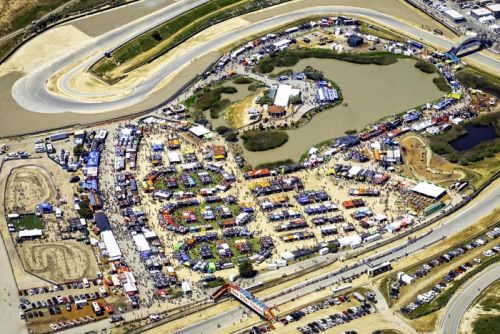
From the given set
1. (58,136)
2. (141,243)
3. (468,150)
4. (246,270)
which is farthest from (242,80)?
(246,270)

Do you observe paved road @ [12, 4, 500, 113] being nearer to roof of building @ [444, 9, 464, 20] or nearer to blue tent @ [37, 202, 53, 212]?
roof of building @ [444, 9, 464, 20]

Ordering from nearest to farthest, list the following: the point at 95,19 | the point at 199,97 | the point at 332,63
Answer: the point at 199,97 < the point at 332,63 < the point at 95,19

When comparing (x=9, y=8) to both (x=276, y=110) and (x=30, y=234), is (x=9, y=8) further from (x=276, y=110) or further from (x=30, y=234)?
(x=30, y=234)

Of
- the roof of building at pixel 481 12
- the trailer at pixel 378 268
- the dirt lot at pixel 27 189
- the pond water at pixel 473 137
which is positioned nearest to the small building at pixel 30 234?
the dirt lot at pixel 27 189

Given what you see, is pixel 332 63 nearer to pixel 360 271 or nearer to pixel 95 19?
pixel 95 19

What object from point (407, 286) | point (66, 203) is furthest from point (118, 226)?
point (407, 286)

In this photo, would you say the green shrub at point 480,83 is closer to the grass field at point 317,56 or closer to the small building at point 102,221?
the grass field at point 317,56
